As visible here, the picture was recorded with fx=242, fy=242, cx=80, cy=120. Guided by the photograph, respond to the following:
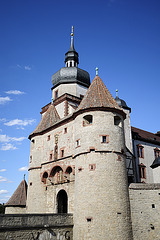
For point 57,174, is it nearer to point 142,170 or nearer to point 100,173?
point 100,173

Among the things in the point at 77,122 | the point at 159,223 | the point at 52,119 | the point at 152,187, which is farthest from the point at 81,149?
the point at 52,119

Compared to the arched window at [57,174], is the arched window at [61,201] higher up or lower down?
lower down

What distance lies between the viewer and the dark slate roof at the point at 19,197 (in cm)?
Answer: 3017

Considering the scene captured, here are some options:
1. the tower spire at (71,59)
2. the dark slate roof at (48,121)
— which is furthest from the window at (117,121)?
the tower spire at (71,59)

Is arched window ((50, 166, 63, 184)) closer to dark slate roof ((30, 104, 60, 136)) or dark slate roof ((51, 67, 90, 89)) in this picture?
dark slate roof ((30, 104, 60, 136))

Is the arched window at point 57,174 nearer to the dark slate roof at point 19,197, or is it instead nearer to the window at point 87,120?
the window at point 87,120

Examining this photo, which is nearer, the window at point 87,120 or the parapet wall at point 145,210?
the parapet wall at point 145,210

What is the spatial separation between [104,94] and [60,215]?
11392 mm

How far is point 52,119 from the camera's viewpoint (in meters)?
30.0

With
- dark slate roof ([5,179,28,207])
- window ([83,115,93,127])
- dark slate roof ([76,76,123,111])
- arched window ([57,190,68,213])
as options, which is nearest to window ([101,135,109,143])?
window ([83,115,93,127])

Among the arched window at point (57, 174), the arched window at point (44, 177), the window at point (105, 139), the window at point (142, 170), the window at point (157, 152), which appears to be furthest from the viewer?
the window at point (157, 152)

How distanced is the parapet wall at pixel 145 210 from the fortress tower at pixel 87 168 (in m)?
0.74

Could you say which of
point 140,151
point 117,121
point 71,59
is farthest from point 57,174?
point 71,59

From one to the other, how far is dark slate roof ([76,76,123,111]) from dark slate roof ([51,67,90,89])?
10.3 meters
